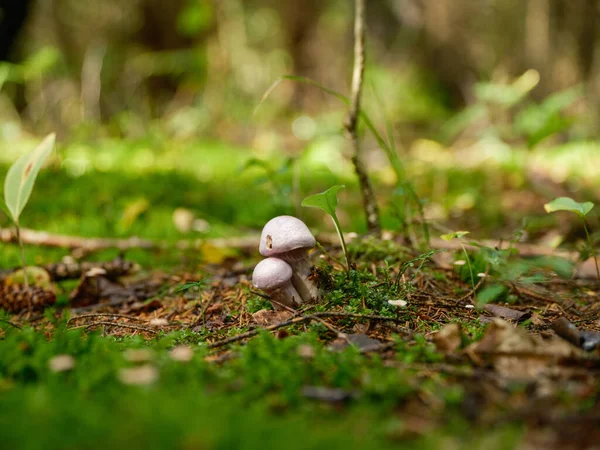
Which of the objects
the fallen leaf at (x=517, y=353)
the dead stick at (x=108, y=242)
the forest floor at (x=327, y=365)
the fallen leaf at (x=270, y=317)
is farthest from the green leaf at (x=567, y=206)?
the dead stick at (x=108, y=242)

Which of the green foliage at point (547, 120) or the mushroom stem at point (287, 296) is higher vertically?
the green foliage at point (547, 120)

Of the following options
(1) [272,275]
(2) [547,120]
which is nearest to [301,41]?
(2) [547,120]

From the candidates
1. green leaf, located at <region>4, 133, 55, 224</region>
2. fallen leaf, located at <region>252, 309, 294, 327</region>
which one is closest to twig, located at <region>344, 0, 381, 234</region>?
fallen leaf, located at <region>252, 309, 294, 327</region>

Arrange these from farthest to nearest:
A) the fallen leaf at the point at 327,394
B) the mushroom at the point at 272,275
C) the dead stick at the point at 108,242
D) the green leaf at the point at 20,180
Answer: the dead stick at the point at 108,242 < the green leaf at the point at 20,180 < the mushroom at the point at 272,275 < the fallen leaf at the point at 327,394

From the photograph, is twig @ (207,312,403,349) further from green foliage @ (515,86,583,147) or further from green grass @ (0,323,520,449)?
green foliage @ (515,86,583,147)

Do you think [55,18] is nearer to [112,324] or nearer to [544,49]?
[544,49]

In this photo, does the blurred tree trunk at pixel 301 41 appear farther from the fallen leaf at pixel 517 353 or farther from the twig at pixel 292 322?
the fallen leaf at pixel 517 353

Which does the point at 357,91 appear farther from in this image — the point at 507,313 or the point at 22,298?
the point at 22,298
